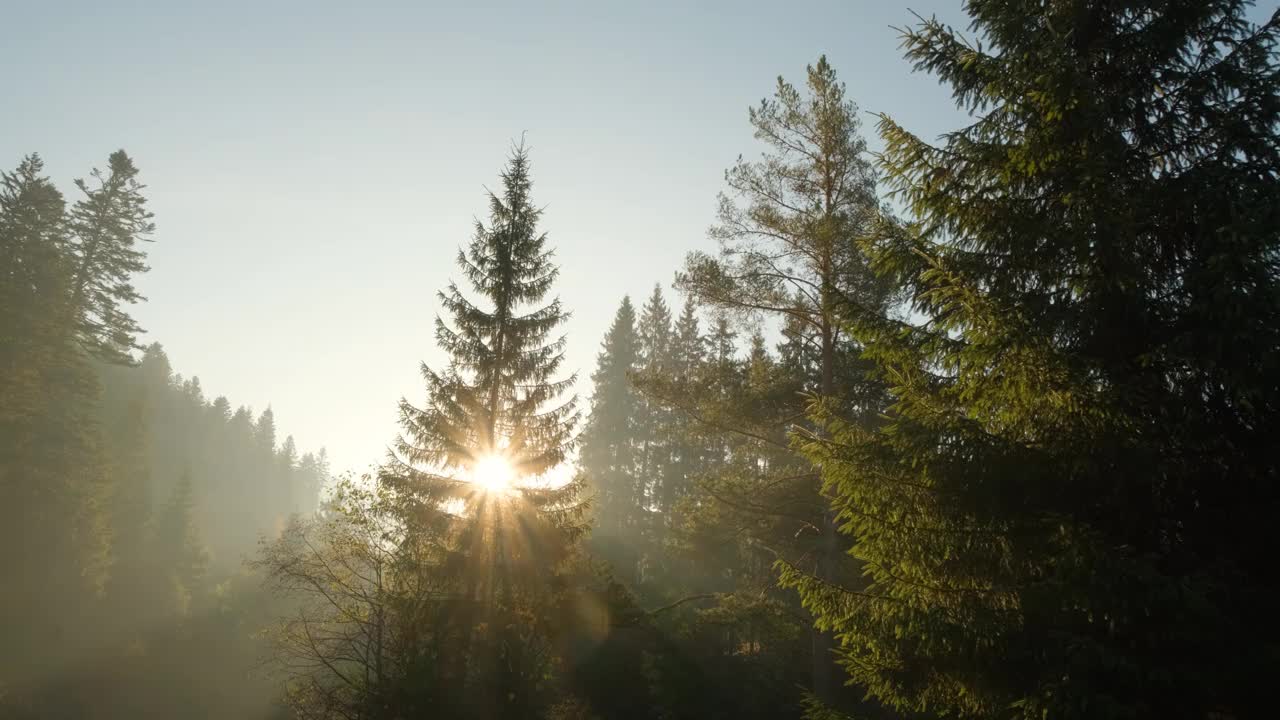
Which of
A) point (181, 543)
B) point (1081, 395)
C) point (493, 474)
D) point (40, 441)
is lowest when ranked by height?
point (181, 543)

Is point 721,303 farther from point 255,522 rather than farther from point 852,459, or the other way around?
point 255,522

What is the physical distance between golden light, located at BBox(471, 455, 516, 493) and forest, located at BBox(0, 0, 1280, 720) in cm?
6

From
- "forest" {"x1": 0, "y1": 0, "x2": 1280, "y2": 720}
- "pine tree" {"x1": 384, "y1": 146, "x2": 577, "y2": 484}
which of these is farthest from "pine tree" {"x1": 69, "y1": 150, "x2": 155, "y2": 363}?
"pine tree" {"x1": 384, "y1": 146, "x2": 577, "y2": 484}

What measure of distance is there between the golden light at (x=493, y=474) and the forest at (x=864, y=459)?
6cm

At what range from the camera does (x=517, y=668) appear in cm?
1394

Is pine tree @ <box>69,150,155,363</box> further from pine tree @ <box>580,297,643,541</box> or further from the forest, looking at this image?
pine tree @ <box>580,297,643,541</box>

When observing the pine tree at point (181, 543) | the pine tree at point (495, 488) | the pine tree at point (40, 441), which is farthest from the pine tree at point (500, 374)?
the pine tree at point (181, 543)

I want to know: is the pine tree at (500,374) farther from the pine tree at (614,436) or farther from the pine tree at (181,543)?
the pine tree at (181,543)

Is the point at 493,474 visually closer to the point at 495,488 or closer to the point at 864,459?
the point at 495,488

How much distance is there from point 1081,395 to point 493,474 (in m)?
14.9

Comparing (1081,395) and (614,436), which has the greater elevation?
(614,436)

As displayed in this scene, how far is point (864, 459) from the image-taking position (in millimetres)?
6207

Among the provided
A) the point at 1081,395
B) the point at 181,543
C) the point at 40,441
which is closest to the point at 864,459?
the point at 1081,395

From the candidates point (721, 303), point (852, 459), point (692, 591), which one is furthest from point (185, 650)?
point (852, 459)
